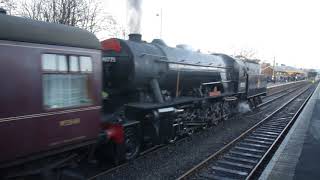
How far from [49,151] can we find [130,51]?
435 cm

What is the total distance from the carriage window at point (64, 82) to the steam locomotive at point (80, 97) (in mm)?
18

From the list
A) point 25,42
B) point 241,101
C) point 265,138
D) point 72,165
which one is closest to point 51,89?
point 25,42

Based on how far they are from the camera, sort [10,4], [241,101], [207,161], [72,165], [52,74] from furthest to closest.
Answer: [10,4]
[241,101]
[207,161]
[72,165]
[52,74]

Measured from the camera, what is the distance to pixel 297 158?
1062 cm

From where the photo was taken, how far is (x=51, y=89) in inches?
262

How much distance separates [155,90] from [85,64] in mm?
4074

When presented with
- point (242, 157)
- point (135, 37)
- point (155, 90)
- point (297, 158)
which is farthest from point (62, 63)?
point (297, 158)

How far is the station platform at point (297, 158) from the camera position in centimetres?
892

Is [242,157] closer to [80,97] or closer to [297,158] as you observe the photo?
[297,158]

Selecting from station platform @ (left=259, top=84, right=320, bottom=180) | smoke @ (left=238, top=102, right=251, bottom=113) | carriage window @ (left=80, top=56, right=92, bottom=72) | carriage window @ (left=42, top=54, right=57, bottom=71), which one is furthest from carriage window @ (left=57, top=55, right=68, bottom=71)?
smoke @ (left=238, top=102, right=251, bottom=113)

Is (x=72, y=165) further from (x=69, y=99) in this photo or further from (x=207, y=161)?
(x=207, y=161)

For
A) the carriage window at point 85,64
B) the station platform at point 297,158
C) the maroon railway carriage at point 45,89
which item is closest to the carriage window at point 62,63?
the maroon railway carriage at point 45,89

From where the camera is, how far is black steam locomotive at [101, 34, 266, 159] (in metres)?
10.2

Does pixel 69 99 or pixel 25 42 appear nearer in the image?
pixel 25 42
